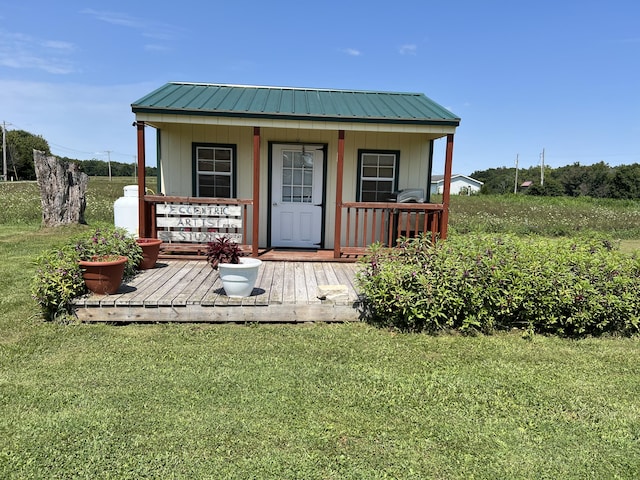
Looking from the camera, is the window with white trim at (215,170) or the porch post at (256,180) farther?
the window with white trim at (215,170)

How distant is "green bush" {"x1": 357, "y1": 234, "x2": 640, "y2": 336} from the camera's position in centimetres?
439

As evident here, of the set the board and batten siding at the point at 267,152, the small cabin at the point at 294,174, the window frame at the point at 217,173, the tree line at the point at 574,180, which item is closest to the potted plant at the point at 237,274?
the small cabin at the point at 294,174

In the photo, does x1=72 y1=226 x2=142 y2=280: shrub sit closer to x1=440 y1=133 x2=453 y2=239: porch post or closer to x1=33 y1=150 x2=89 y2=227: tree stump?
x1=440 y1=133 x2=453 y2=239: porch post

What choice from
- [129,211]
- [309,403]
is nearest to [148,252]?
[129,211]

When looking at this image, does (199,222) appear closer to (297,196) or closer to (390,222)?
(297,196)

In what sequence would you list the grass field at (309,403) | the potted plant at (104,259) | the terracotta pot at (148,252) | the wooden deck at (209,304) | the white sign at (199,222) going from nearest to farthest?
the grass field at (309,403)
the wooden deck at (209,304)
the potted plant at (104,259)
the terracotta pot at (148,252)
the white sign at (199,222)

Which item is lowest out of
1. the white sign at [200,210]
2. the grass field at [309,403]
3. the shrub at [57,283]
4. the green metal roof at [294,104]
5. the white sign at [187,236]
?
the grass field at [309,403]

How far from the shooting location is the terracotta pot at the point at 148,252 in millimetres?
6000

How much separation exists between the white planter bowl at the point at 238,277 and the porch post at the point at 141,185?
8.70 ft

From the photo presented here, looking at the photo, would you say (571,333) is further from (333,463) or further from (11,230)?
(11,230)

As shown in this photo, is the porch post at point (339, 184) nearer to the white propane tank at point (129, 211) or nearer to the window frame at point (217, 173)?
the window frame at point (217, 173)

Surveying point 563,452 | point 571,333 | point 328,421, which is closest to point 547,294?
point 571,333

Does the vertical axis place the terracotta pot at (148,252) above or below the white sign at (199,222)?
below

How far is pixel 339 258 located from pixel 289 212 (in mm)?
1500
